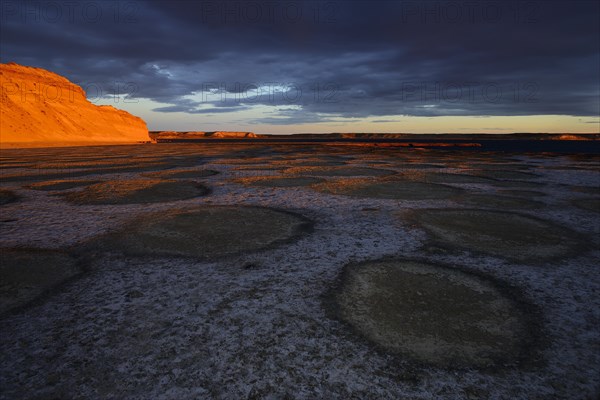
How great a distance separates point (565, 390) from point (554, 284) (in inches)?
56.5

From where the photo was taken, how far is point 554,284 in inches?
110

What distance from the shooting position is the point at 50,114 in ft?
129

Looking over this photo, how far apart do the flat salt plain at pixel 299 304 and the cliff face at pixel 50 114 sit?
127 feet

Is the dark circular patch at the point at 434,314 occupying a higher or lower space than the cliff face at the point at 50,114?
lower

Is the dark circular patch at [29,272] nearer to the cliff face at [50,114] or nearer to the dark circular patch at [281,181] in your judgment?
the dark circular patch at [281,181]

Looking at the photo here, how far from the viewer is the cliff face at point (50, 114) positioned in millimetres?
34719

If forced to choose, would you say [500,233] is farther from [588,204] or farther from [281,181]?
[281,181]

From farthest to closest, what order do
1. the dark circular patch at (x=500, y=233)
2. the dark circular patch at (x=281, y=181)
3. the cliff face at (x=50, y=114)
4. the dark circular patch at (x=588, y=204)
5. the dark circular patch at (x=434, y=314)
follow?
the cliff face at (x=50, y=114) < the dark circular patch at (x=281, y=181) < the dark circular patch at (x=588, y=204) < the dark circular patch at (x=500, y=233) < the dark circular patch at (x=434, y=314)

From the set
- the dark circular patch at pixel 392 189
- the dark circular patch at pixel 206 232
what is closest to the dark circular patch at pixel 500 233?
the dark circular patch at pixel 392 189

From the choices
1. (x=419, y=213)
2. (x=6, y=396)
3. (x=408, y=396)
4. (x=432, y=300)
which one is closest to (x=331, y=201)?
(x=419, y=213)

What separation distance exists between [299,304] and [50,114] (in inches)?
1901

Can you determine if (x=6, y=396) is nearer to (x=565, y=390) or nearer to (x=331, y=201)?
(x=565, y=390)

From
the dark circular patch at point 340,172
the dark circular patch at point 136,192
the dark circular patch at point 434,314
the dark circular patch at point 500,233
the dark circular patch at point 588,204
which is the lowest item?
the dark circular patch at point 434,314

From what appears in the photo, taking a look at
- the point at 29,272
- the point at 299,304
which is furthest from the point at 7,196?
the point at 299,304
